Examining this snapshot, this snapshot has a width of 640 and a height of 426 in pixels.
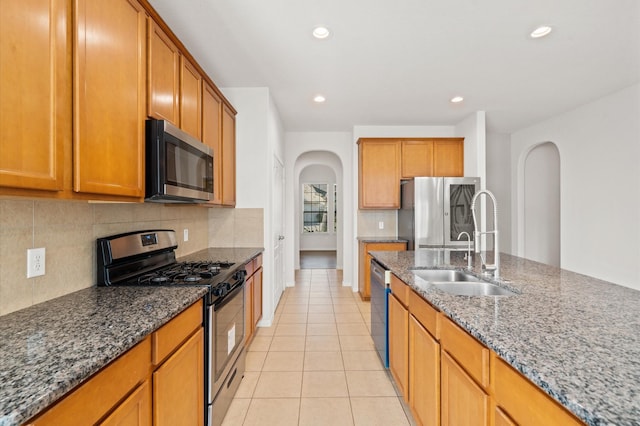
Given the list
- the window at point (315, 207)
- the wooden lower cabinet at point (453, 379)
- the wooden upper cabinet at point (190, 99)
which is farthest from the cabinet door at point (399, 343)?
the window at point (315, 207)

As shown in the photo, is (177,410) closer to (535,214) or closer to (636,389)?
(636,389)

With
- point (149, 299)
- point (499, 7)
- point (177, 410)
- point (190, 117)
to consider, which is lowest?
point (177, 410)

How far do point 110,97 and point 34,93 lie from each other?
0.38 metres

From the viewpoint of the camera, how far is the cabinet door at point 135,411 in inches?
36.3

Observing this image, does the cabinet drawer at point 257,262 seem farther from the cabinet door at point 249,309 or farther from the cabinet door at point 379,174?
the cabinet door at point 379,174

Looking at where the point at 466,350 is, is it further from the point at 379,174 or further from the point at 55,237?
the point at 379,174

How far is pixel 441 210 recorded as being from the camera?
13.5 ft

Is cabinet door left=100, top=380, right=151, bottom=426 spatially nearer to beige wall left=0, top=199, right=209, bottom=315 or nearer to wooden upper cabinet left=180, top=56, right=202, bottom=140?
beige wall left=0, top=199, right=209, bottom=315

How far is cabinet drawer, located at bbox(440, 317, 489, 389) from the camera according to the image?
101cm

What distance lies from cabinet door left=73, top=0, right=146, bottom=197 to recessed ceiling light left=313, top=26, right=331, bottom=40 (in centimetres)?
118

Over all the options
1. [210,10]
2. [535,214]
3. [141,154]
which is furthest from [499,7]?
[535,214]

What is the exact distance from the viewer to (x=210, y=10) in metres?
2.04

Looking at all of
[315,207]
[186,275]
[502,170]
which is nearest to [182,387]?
[186,275]

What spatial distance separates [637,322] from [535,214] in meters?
4.85
